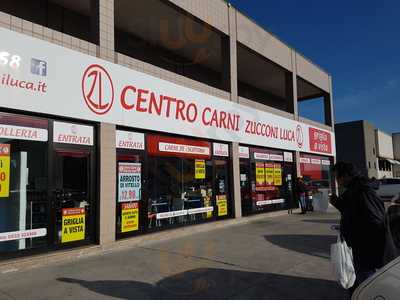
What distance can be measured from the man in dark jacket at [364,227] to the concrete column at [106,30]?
6.54 metres

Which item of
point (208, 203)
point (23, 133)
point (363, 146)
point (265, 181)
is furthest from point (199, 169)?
point (363, 146)

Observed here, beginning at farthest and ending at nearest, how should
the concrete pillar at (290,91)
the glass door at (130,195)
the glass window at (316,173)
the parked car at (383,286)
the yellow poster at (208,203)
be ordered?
the glass window at (316,173) → the concrete pillar at (290,91) → the yellow poster at (208,203) → the glass door at (130,195) → the parked car at (383,286)

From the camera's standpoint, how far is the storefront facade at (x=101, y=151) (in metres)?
6.75

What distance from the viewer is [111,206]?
8141mm

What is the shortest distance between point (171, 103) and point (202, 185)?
2978 mm

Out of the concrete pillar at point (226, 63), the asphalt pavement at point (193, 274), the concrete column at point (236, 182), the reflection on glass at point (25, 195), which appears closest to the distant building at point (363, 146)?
the concrete column at point (236, 182)

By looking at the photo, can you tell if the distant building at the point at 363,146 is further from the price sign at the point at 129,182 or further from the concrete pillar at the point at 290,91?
the price sign at the point at 129,182

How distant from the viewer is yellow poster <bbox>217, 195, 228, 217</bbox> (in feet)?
39.5

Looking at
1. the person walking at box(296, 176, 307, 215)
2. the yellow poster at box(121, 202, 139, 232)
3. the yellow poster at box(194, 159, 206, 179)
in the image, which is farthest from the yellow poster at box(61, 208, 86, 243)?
the person walking at box(296, 176, 307, 215)

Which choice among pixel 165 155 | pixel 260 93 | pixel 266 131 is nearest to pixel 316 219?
pixel 266 131

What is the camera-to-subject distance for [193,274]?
19.8 ft

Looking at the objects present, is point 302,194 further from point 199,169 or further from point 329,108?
point 329,108

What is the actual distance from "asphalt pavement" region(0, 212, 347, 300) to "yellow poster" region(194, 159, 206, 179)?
9.09 feet

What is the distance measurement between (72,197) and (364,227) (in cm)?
598
